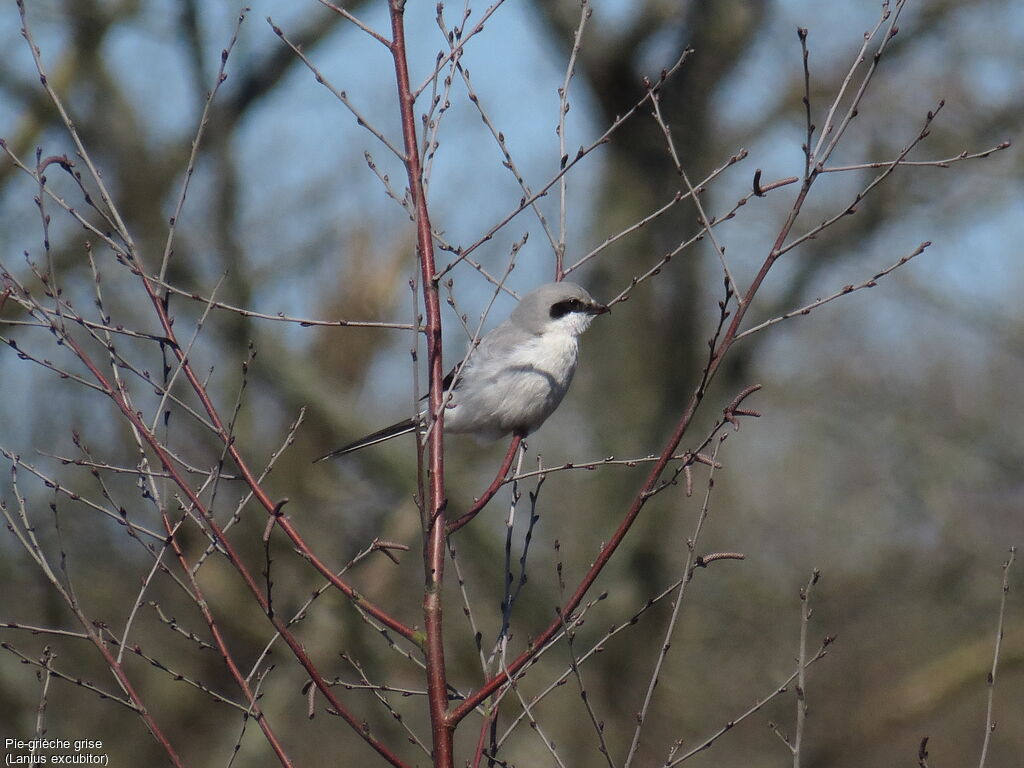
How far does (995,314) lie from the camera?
859cm

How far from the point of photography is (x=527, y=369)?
3977mm

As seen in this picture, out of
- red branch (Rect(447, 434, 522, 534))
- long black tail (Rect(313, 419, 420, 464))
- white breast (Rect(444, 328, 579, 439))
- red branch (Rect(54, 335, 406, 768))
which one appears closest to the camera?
red branch (Rect(54, 335, 406, 768))

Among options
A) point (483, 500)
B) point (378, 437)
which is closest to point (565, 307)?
point (378, 437)

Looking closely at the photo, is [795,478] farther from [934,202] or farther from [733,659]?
[934,202]

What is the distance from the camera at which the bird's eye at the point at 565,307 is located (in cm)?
401

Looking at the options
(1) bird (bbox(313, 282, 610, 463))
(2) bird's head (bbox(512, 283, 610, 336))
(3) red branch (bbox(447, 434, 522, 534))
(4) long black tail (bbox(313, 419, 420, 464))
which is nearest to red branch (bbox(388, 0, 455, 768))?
(3) red branch (bbox(447, 434, 522, 534))

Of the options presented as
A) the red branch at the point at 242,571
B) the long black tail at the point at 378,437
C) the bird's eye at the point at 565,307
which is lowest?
the red branch at the point at 242,571

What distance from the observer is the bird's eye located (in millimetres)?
4012

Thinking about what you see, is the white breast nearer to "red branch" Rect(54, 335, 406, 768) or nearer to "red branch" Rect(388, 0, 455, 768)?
"red branch" Rect(388, 0, 455, 768)

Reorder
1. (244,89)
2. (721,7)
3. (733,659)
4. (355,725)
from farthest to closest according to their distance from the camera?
(733,659) → (721,7) → (244,89) → (355,725)

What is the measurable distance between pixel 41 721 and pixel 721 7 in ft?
23.1

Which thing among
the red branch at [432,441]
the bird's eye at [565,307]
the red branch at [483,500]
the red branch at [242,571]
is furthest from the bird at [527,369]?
the red branch at [242,571]

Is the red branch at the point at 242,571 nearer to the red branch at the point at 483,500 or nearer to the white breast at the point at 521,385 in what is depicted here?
the red branch at the point at 483,500

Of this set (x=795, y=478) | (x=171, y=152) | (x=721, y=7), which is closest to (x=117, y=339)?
(x=171, y=152)
